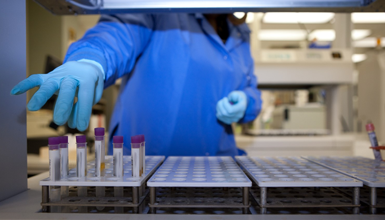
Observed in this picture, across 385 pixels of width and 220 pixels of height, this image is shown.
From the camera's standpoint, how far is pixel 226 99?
1.08 meters

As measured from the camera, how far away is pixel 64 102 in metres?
0.54

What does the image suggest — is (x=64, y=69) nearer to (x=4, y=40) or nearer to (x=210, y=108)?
(x=4, y=40)

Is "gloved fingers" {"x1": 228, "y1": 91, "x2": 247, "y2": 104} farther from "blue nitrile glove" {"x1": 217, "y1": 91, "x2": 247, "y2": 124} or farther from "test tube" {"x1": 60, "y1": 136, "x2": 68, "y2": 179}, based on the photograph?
"test tube" {"x1": 60, "y1": 136, "x2": 68, "y2": 179}

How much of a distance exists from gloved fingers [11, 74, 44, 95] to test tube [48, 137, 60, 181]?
4.5 inches

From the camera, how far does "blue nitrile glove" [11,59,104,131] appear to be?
0.53 m

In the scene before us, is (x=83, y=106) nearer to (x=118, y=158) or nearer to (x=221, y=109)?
(x=118, y=158)

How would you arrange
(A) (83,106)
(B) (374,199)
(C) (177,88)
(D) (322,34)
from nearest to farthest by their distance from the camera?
(B) (374,199) < (A) (83,106) < (C) (177,88) < (D) (322,34)

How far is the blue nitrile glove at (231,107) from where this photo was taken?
1.06m

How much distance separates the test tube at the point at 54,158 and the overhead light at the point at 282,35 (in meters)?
5.26

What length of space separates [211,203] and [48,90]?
Result: 411 mm

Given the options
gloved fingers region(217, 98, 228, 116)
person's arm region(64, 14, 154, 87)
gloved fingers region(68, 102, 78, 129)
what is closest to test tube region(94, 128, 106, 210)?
gloved fingers region(68, 102, 78, 129)

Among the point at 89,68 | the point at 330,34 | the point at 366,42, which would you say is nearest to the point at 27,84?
the point at 89,68

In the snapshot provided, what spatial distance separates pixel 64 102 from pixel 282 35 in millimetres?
5746

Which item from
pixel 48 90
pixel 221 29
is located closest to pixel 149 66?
pixel 221 29
